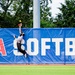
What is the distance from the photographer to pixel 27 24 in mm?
55312

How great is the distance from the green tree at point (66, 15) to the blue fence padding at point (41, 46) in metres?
34.2

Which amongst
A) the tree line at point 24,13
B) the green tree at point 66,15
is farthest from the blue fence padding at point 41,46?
the green tree at point 66,15

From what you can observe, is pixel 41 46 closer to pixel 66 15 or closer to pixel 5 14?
pixel 5 14

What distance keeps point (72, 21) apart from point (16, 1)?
876cm

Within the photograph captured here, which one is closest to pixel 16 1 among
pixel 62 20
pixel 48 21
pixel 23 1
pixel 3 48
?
pixel 23 1

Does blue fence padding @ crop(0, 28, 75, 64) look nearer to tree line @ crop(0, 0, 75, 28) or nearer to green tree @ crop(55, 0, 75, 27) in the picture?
tree line @ crop(0, 0, 75, 28)

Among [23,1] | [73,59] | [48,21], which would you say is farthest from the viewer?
[48,21]

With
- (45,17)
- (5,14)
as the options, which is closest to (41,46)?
(5,14)

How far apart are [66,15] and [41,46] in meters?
36.7

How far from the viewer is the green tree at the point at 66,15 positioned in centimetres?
5597

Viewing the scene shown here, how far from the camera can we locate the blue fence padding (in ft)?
69.4

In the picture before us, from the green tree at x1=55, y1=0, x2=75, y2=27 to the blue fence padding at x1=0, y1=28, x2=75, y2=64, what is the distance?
112 ft

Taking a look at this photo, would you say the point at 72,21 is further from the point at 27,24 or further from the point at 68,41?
the point at 68,41

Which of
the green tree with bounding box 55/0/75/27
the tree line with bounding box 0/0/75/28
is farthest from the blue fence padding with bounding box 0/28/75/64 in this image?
the green tree with bounding box 55/0/75/27
